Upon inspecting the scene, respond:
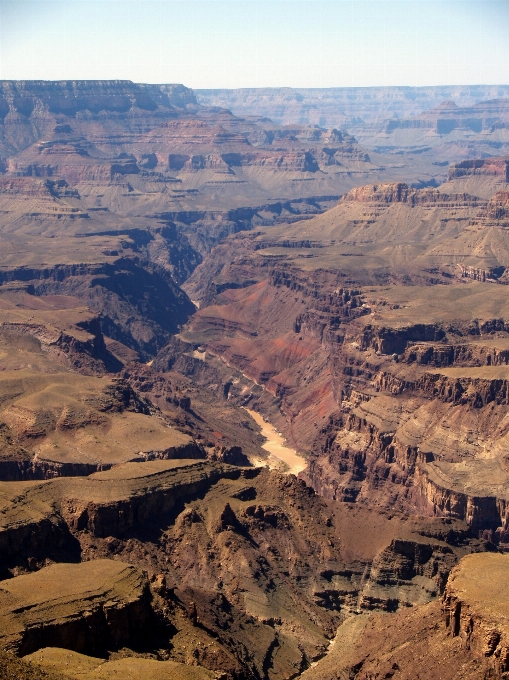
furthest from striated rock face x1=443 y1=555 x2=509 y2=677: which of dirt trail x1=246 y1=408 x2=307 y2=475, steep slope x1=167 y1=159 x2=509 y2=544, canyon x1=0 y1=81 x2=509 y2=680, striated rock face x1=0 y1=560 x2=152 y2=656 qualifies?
dirt trail x1=246 y1=408 x2=307 y2=475

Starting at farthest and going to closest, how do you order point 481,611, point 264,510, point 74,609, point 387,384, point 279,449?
point 279,449, point 387,384, point 264,510, point 74,609, point 481,611

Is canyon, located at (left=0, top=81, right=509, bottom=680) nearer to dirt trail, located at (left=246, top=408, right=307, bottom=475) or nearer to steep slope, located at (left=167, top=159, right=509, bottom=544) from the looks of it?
steep slope, located at (left=167, top=159, right=509, bottom=544)

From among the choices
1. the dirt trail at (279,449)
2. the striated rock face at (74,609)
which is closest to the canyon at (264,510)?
the striated rock face at (74,609)

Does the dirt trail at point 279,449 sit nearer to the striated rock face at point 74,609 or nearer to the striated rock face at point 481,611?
the striated rock face at point 481,611

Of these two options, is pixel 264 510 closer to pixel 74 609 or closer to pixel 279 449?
pixel 74 609

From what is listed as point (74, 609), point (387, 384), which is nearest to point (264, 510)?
point (74, 609)
